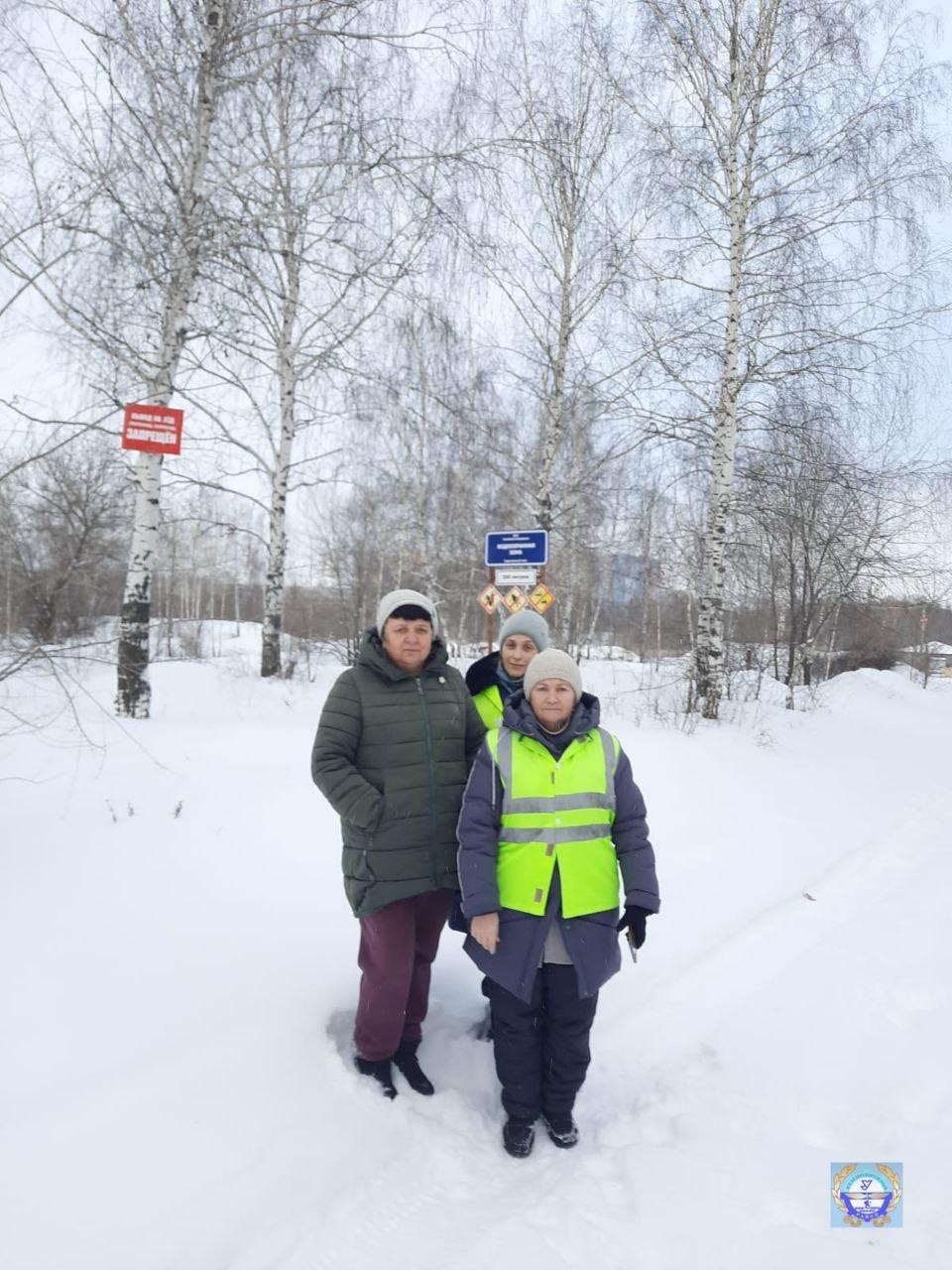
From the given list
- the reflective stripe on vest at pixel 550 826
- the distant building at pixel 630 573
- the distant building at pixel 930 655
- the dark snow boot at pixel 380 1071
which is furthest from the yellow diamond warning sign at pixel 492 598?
the distant building at pixel 930 655

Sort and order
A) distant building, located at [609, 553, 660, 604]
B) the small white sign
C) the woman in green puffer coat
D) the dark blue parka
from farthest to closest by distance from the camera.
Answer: distant building, located at [609, 553, 660, 604]
the small white sign
the woman in green puffer coat
the dark blue parka

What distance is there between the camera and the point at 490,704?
10.3 ft

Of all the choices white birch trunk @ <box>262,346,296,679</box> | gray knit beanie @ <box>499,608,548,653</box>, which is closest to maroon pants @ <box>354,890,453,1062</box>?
gray knit beanie @ <box>499,608,548,653</box>

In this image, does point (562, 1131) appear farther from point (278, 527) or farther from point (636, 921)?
point (278, 527)

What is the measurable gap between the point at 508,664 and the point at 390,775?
0.91 metres

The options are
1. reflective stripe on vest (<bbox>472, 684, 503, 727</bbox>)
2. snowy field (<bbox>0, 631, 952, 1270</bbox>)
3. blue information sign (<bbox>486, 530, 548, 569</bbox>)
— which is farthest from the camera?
blue information sign (<bbox>486, 530, 548, 569</bbox>)

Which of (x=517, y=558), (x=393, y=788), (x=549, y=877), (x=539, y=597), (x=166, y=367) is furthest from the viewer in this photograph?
(x=539, y=597)

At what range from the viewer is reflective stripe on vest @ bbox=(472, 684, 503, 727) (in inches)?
123

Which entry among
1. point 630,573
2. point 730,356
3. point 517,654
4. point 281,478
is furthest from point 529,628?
point 630,573

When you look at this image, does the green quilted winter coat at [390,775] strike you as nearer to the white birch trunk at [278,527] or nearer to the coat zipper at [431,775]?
the coat zipper at [431,775]

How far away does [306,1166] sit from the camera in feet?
7.04

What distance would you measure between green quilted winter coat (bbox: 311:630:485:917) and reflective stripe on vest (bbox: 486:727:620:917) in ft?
0.84

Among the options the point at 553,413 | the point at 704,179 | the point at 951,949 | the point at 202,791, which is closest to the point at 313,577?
the point at 553,413

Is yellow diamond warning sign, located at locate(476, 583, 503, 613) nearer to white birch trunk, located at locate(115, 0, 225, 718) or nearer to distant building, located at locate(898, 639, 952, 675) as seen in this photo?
white birch trunk, located at locate(115, 0, 225, 718)
